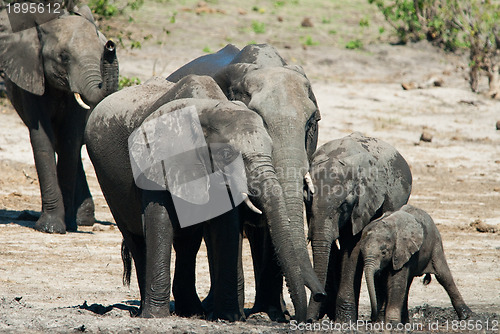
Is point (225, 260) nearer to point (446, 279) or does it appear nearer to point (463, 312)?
point (446, 279)

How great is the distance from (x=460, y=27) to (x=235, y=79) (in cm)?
1174

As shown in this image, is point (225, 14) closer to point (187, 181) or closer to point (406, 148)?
point (406, 148)

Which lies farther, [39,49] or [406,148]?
[406,148]

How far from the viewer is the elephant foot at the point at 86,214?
396 inches

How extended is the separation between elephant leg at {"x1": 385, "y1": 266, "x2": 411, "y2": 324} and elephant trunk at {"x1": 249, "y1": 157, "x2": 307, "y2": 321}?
117 centimetres

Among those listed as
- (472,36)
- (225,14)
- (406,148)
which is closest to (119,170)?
(406,148)

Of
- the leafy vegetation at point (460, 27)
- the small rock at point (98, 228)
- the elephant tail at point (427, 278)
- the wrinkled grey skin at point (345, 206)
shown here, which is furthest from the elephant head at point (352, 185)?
the leafy vegetation at point (460, 27)

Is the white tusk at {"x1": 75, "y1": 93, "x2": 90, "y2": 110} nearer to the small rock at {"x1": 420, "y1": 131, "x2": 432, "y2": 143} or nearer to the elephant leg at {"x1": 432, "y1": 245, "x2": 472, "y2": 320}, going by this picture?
the elephant leg at {"x1": 432, "y1": 245, "x2": 472, "y2": 320}

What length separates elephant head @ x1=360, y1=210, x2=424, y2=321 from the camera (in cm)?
640

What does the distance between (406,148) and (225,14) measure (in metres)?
8.10

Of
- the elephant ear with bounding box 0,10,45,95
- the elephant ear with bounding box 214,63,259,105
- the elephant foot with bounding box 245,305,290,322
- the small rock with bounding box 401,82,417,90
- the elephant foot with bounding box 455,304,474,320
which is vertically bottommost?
the small rock with bounding box 401,82,417,90

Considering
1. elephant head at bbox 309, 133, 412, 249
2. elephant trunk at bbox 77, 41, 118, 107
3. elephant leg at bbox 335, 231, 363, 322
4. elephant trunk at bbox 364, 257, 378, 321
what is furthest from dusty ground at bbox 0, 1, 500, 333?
elephant trunk at bbox 77, 41, 118, 107

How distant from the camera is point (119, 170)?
21.4 feet

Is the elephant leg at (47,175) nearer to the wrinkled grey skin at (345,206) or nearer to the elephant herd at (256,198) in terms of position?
the elephant herd at (256,198)
